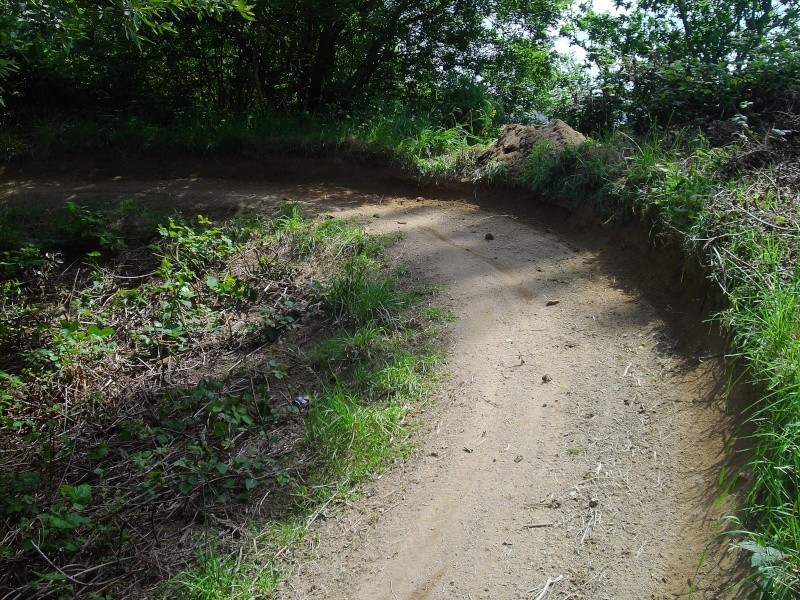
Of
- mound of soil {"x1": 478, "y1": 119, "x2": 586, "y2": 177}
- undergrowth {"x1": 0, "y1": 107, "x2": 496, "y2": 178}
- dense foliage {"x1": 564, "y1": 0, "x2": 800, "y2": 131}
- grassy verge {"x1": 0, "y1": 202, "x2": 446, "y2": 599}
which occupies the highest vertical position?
dense foliage {"x1": 564, "y1": 0, "x2": 800, "y2": 131}

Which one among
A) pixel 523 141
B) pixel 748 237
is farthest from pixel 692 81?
pixel 748 237

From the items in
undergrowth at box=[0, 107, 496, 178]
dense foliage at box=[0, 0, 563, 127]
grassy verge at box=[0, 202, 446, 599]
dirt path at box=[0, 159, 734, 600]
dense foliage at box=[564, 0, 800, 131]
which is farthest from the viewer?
dense foliage at box=[0, 0, 563, 127]

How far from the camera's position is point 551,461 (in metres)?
3.44

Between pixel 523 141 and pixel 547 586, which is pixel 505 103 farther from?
pixel 547 586

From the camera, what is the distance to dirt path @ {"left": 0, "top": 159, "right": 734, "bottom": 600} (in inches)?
114

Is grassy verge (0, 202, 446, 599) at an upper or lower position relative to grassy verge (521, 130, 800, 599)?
lower

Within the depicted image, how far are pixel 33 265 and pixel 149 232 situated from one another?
112cm

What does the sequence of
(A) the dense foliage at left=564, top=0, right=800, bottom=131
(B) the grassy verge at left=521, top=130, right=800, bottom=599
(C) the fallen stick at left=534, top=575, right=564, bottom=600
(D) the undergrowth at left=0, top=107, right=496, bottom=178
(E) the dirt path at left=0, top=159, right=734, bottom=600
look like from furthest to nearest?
(D) the undergrowth at left=0, top=107, right=496, bottom=178, (A) the dense foliage at left=564, top=0, right=800, bottom=131, (E) the dirt path at left=0, top=159, right=734, bottom=600, (C) the fallen stick at left=534, top=575, right=564, bottom=600, (B) the grassy verge at left=521, top=130, right=800, bottom=599

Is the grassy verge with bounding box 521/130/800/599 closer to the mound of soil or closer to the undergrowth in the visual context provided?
the mound of soil

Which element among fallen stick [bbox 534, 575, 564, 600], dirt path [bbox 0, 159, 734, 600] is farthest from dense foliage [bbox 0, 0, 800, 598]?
fallen stick [bbox 534, 575, 564, 600]

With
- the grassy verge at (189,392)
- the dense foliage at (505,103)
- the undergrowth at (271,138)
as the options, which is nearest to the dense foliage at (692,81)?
the dense foliage at (505,103)

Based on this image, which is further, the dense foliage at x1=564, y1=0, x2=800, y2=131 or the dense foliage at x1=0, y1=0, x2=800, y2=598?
the dense foliage at x1=564, y1=0, x2=800, y2=131

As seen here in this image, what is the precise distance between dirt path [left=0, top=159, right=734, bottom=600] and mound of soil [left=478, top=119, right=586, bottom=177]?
1.48m

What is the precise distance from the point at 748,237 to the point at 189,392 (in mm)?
3764
